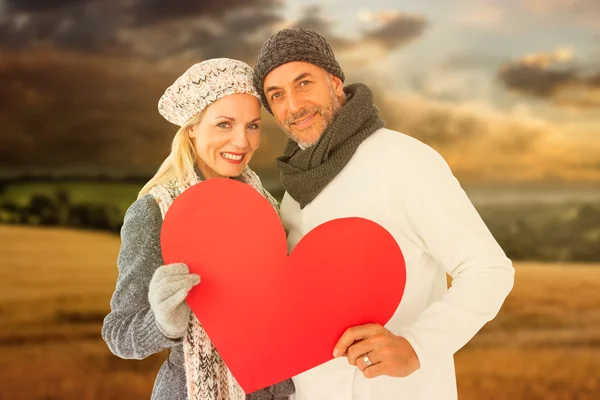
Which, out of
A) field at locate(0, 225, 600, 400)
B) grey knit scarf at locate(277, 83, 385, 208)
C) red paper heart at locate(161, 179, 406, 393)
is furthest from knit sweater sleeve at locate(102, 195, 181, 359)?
field at locate(0, 225, 600, 400)

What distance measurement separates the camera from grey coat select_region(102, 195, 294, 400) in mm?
1065

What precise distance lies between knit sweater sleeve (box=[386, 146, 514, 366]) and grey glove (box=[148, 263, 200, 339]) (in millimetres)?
428

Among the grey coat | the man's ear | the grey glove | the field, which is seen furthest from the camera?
the field

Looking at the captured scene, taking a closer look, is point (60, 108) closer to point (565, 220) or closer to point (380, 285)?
point (380, 285)

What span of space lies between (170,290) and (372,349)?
373 mm

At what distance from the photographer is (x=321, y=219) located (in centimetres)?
119

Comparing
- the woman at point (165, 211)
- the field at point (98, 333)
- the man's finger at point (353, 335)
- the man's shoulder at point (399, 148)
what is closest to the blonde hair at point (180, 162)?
the woman at point (165, 211)

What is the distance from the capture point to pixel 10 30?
3.37 m

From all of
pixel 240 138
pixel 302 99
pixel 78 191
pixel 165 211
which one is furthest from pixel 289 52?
pixel 78 191

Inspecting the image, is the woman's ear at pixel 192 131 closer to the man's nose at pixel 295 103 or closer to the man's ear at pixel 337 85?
the man's nose at pixel 295 103

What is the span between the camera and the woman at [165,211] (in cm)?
110

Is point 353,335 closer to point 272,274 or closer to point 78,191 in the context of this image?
point 272,274

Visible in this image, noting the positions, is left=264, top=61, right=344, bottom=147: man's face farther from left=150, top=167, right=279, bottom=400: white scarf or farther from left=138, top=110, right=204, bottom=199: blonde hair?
left=150, top=167, right=279, bottom=400: white scarf

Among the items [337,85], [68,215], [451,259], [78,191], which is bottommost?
[451,259]
